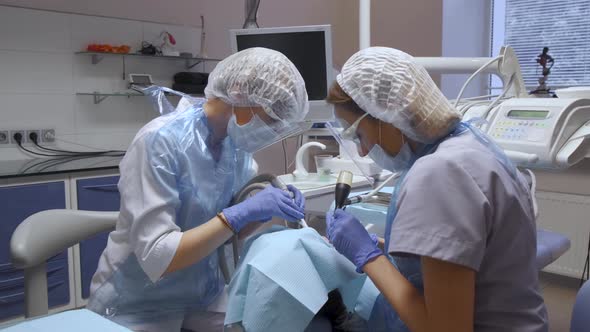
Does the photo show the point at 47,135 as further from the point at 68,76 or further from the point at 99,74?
the point at 99,74

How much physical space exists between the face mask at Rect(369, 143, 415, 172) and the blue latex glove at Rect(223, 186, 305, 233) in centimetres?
29

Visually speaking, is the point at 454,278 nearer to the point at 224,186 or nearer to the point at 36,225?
the point at 224,186

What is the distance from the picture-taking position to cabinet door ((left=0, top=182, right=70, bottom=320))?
7.57ft

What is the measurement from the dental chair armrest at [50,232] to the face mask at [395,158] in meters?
0.80

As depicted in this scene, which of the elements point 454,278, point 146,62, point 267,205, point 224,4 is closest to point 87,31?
point 146,62

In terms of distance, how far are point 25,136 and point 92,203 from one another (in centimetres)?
66

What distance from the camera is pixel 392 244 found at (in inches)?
37.1

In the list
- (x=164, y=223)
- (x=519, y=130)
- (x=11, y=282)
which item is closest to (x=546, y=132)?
(x=519, y=130)

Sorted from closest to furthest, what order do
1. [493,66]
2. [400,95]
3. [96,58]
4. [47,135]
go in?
[400,95]
[493,66]
[47,135]
[96,58]

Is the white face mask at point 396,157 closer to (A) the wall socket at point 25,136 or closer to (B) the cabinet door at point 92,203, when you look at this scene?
(B) the cabinet door at point 92,203

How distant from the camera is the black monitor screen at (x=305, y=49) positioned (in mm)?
2369

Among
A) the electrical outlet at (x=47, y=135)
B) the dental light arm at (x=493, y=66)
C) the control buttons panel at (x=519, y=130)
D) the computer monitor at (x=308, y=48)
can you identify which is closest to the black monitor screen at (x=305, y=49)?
the computer monitor at (x=308, y=48)

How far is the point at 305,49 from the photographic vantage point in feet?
7.83

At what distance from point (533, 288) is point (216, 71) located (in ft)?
3.13
